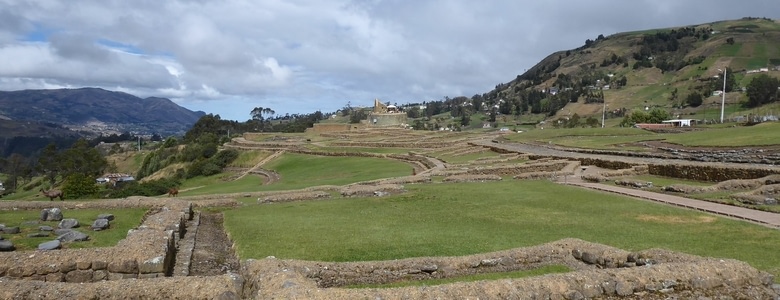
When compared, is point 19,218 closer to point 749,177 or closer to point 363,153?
point 749,177

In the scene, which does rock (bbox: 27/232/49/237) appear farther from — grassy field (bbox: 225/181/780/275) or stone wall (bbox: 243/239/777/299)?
stone wall (bbox: 243/239/777/299)

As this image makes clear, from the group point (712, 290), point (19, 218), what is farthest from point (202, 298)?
point (19, 218)

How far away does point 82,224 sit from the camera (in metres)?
15.9

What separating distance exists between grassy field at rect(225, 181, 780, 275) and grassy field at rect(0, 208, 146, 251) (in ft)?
10.4

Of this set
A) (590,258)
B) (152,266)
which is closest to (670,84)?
(590,258)

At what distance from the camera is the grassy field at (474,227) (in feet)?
41.3

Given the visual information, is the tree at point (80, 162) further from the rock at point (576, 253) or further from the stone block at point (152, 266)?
the rock at point (576, 253)

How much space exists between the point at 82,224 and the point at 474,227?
12228 mm

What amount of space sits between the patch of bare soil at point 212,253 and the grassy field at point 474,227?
1.22 ft

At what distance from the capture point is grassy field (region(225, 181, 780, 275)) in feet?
41.3

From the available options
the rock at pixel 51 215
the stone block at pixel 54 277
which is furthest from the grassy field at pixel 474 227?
the rock at pixel 51 215

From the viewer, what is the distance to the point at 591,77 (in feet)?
646

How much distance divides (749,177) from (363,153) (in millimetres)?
37265

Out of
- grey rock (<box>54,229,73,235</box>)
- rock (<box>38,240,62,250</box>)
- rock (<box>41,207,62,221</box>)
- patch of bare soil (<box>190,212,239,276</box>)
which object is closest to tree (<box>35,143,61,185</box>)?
rock (<box>41,207,62,221</box>)
